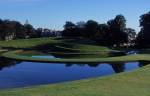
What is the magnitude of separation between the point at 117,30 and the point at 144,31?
6881 millimetres

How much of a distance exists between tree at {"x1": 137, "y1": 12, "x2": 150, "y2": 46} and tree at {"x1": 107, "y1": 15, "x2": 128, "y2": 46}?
13.6 feet

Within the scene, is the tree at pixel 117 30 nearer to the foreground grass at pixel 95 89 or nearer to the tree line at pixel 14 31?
the tree line at pixel 14 31

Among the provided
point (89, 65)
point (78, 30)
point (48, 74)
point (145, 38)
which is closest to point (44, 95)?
point (48, 74)

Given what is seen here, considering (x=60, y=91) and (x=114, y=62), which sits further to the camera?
(x=114, y=62)

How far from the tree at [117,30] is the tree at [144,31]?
4.15 meters

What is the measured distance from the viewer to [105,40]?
9394cm

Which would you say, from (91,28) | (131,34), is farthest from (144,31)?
(91,28)

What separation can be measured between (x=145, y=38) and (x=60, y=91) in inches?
3000

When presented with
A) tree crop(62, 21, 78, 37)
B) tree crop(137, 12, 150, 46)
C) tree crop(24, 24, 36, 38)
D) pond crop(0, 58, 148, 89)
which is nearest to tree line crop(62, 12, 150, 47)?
tree crop(137, 12, 150, 46)

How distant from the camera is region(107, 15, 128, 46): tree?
305 feet

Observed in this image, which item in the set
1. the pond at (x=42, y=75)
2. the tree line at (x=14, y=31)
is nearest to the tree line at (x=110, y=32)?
the tree line at (x=14, y=31)

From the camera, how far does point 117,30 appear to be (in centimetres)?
9500

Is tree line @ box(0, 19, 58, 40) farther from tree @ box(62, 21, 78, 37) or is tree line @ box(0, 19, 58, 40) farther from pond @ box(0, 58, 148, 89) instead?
pond @ box(0, 58, 148, 89)

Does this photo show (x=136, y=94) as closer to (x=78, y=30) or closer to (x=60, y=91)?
(x=60, y=91)
